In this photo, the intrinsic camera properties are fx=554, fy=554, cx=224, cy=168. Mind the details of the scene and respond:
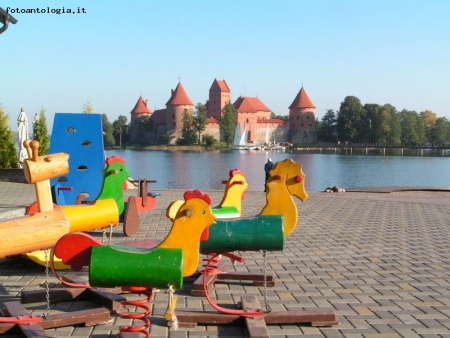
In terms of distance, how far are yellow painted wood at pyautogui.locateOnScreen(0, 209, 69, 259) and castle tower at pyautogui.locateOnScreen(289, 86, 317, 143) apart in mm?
104570

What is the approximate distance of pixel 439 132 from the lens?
357ft

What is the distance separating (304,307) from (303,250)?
2695mm

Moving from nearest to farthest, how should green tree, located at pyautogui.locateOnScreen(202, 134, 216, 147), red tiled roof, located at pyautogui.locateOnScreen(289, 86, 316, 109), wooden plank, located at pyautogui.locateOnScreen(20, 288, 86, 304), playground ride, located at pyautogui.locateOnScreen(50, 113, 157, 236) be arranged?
wooden plank, located at pyautogui.locateOnScreen(20, 288, 86, 304)
playground ride, located at pyautogui.locateOnScreen(50, 113, 157, 236)
green tree, located at pyautogui.locateOnScreen(202, 134, 216, 147)
red tiled roof, located at pyautogui.locateOnScreen(289, 86, 316, 109)

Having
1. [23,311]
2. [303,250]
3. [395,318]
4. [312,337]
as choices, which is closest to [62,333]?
[23,311]

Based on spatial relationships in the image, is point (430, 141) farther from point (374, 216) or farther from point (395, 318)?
point (395, 318)

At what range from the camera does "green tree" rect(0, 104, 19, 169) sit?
18.7 metres

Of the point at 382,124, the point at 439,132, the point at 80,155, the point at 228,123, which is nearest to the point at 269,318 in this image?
the point at 80,155

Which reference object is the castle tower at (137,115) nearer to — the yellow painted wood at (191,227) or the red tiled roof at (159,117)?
the red tiled roof at (159,117)

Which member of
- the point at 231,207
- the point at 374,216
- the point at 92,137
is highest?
the point at 92,137

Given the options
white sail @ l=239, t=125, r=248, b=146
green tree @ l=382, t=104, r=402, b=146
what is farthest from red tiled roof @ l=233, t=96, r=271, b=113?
green tree @ l=382, t=104, r=402, b=146

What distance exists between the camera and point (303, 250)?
288 inches

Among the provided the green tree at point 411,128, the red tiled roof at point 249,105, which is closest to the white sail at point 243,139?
the red tiled roof at point 249,105

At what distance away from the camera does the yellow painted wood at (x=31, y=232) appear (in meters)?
3.84

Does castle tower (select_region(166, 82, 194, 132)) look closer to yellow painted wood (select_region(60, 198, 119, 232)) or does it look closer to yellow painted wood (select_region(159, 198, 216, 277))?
yellow painted wood (select_region(60, 198, 119, 232))
